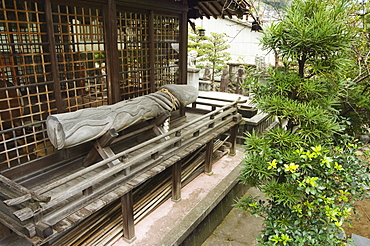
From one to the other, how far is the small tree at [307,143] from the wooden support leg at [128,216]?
232cm

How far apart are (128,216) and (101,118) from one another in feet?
6.68

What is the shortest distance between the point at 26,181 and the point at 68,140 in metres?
1.16

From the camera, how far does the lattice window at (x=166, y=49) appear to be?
7883mm

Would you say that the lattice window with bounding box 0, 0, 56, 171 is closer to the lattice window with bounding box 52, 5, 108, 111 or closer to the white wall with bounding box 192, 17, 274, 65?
the lattice window with bounding box 52, 5, 108, 111

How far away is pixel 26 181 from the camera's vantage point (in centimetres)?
505

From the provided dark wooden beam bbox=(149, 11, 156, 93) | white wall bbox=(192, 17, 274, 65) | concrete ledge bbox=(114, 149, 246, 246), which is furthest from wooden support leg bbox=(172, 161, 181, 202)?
white wall bbox=(192, 17, 274, 65)

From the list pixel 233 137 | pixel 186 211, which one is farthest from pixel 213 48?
pixel 186 211

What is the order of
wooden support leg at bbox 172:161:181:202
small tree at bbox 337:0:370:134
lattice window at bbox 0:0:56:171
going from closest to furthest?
lattice window at bbox 0:0:56:171, small tree at bbox 337:0:370:134, wooden support leg at bbox 172:161:181:202

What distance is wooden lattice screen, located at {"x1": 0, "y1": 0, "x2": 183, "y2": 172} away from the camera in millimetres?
4915

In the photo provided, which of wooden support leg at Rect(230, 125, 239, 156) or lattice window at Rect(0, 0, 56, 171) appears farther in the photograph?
wooden support leg at Rect(230, 125, 239, 156)

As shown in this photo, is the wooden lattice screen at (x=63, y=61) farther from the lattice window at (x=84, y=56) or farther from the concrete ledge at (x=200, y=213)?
the concrete ledge at (x=200, y=213)

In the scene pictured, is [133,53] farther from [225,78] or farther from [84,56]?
[225,78]

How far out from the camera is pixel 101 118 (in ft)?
17.9

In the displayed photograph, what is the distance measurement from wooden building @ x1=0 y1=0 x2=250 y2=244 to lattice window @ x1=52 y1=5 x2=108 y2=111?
20 mm
